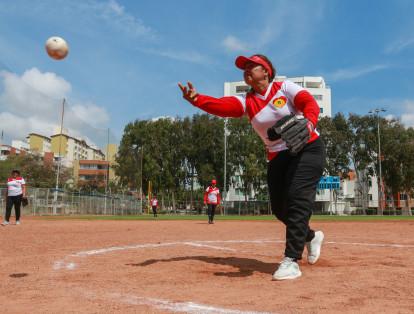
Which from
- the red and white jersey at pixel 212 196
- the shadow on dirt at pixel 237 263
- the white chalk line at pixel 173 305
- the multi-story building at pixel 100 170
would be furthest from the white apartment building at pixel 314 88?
the white chalk line at pixel 173 305

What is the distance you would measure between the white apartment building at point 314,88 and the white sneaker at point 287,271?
74368 mm

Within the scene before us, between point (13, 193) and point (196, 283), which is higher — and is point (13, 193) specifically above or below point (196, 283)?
above

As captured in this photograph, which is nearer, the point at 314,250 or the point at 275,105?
the point at 275,105

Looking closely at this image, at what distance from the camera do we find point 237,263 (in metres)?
5.17

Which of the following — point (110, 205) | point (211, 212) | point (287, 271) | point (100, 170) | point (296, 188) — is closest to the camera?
point (287, 271)

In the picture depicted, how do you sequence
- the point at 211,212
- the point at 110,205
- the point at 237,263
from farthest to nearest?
the point at 110,205
the point at 211,212
the point at 237,263

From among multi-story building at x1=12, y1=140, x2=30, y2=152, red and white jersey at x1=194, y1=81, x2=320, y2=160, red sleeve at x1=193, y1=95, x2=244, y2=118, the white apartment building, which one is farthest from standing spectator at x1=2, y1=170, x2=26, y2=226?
multi-story building at x1=12, y1=140, x2=30, y2=152

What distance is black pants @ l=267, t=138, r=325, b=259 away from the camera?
4.26 meters

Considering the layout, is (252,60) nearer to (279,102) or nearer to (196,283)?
(279,102)

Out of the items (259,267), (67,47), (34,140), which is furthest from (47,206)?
(34,140)

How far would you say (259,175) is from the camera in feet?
179

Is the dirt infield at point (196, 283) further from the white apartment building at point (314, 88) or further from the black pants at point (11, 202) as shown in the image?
the white apartment building at point (314, 88)

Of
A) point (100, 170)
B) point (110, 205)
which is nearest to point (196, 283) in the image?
point (110, 205)

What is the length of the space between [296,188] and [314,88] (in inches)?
3207
